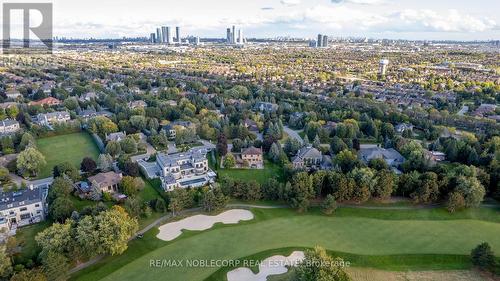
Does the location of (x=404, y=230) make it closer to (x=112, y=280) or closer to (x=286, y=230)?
(x=286, y=230)

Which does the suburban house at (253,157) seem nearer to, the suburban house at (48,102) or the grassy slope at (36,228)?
the grassy slope at (36,228)

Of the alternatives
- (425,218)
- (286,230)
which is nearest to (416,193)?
(425,218)

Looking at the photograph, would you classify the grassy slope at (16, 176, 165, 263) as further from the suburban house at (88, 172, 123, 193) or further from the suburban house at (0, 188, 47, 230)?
the suburban house at (88, 172, 123, 193)

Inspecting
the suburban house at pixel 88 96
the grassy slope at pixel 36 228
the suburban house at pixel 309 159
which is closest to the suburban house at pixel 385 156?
the suburban house at pixel 309 159

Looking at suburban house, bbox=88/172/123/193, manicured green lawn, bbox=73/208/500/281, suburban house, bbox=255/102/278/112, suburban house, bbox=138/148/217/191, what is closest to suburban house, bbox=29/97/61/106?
suburban house, bbox=255/102/278/112

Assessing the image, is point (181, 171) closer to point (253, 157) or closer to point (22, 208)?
point (253, 157)

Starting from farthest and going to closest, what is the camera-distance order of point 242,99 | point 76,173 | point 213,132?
point 242,99 < point 213,132 < point 76,173
